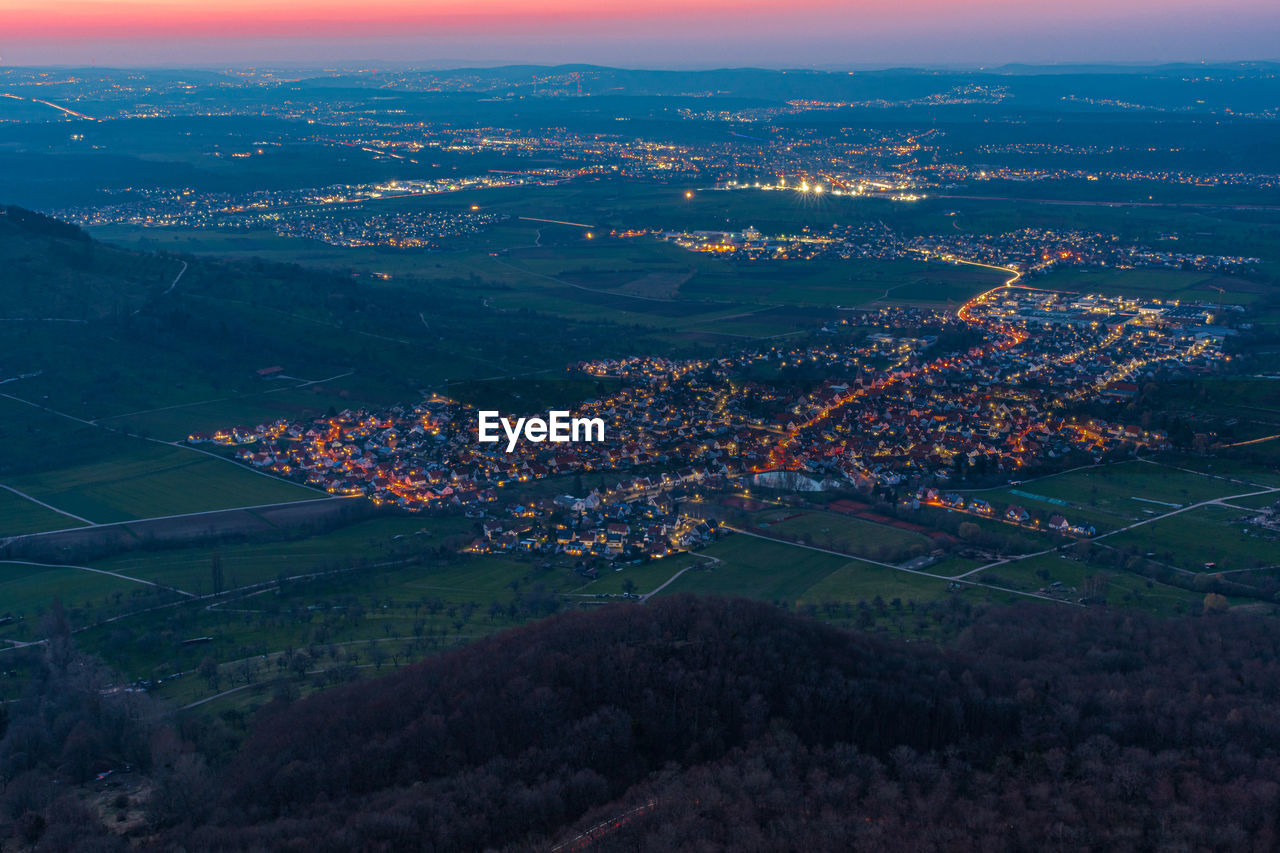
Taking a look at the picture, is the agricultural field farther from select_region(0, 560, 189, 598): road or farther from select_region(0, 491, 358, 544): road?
select_region(0, 560, 189, 598): road

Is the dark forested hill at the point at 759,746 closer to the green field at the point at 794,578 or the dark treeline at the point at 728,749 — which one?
the dark treeline at the point at 728,749

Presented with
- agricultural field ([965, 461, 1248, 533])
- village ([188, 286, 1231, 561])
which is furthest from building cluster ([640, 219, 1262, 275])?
agricultural field ([965, 461, 1248, 533])

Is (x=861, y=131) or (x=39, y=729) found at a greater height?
(x=861, y=131)

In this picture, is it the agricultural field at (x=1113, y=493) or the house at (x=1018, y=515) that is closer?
the house at (x=1018, y=515)

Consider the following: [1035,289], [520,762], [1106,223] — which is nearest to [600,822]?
[520,762]

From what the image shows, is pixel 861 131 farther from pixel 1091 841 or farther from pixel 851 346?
pixel 1091 841

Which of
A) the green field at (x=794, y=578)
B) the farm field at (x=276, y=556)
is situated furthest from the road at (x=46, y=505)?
the green field at (x=794, y=578)
